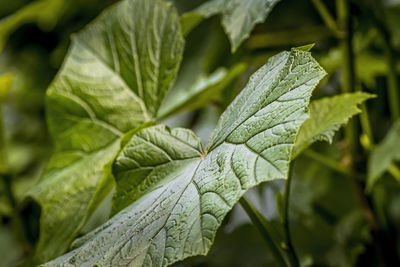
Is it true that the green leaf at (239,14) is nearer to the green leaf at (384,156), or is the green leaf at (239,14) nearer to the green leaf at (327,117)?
the green leaf at (327,117)

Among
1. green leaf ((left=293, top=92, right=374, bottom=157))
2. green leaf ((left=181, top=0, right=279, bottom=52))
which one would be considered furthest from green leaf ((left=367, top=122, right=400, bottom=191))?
green leaf ((left=181, top=0, right=279, bottom=52))

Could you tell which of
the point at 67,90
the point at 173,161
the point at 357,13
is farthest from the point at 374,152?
the point at 67,90

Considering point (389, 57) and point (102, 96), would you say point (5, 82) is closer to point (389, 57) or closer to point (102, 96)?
point (102, 96)

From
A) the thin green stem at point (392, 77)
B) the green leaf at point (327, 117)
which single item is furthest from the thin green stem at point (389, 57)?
the green leaf at point (327, 117)

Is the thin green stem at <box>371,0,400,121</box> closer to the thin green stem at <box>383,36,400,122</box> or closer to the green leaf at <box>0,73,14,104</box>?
the thin green stem at <box>383,36,400,122</box>

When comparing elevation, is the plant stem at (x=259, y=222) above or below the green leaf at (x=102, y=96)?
below
